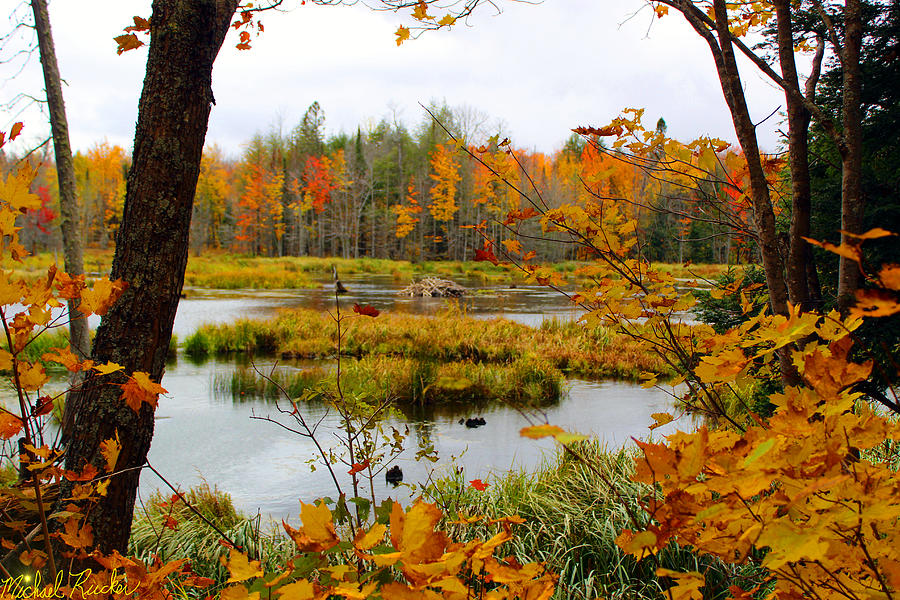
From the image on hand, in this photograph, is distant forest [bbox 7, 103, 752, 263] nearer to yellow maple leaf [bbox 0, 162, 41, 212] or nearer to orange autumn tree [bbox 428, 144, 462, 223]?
orange autumn tree [bbox 428, 144, 462, 223]

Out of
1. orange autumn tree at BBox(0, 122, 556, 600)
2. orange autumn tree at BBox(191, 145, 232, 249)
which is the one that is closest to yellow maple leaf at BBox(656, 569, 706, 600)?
orange autumn tree at BBox(0, 122, 556, 600)

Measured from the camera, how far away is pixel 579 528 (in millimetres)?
3045

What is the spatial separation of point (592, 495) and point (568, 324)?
7.83 m

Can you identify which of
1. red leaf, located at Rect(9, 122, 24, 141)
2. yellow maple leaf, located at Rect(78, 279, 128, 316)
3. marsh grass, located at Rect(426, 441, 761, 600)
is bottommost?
marsh grass, located at Rect(426, 441, 761, 600)

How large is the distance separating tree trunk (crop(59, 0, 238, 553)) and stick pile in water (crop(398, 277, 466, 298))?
1654cm

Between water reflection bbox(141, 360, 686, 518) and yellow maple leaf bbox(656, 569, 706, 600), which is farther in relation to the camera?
water reflection bbox(141, 360, 686, 518)

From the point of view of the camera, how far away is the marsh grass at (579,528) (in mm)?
2521

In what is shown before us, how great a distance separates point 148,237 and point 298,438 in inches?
163

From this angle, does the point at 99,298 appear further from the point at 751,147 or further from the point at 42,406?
the point at 751,147

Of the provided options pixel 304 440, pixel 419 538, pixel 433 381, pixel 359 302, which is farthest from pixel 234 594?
pixel 359 302

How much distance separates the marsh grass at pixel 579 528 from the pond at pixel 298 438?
0.36 m

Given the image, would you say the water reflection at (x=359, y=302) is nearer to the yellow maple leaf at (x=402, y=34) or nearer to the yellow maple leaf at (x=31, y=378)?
the yellow maple leaf at (x=402, y=34)

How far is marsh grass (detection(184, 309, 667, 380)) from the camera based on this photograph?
8859 millimetres

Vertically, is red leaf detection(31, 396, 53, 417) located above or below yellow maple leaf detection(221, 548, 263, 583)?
above
